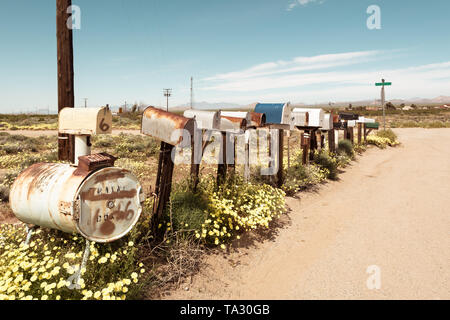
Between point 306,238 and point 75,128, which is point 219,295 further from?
point 75,128

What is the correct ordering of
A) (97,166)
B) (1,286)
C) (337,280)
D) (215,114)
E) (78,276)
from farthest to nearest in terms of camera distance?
(215,114)
(337,280)
(97,166)
(78,276)
(1,286)

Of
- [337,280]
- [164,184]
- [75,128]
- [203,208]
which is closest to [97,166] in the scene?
[75,128]

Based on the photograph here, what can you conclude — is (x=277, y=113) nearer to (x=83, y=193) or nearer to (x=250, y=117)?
(x=250, y=117)

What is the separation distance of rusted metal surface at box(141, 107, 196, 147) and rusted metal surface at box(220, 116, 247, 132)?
1400 mm

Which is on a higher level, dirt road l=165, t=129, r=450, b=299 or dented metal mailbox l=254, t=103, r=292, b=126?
dented metal mailbox l=254, t=103, r=292, b=126

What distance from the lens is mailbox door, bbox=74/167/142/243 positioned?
104 inches

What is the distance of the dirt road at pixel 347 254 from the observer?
3053mm

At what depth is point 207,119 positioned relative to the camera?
4219 mm

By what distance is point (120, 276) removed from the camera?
9.27 feet

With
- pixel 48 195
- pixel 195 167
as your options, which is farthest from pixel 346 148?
pixel 48 195

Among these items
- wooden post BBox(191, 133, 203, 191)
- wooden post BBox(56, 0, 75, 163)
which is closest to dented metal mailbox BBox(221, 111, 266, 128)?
wooden post BBox(191, 133, 203, 191)

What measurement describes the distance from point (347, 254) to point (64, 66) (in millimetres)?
5387

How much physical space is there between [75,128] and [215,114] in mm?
1895

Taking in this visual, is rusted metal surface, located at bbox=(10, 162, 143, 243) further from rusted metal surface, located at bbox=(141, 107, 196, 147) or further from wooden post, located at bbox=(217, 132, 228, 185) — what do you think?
wooden post, located at bbox=(217, 132, 228, 185)
